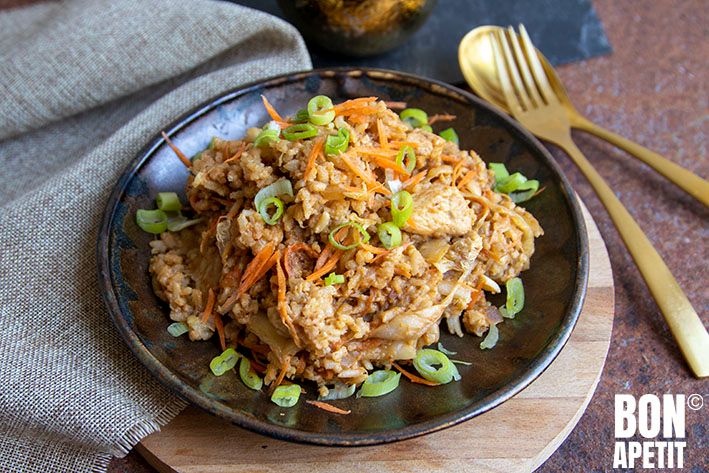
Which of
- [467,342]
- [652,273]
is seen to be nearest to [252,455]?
[467,342]

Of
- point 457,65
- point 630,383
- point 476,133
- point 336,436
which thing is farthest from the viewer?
point 457,65

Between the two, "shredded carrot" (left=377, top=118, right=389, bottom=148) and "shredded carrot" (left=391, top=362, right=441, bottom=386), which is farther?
"shredded carrot" (left=377, top=118, right=389, bottom=148)

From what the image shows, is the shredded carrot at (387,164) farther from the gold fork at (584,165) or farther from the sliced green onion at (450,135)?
the gold fork at (584,165)

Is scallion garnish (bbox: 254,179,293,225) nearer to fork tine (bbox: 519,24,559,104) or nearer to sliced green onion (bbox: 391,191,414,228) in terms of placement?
sliced green onion (bbox: 391,191,414,228)

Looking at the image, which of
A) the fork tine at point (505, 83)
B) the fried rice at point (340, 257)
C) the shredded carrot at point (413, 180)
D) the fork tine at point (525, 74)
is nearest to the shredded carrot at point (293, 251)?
Result: the fried rice at point (340, 257)

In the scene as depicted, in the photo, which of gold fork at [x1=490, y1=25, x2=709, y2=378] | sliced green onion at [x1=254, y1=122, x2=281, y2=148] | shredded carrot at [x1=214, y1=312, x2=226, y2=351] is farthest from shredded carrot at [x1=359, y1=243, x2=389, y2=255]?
gold fork at [x1=490, y1=25, x2=709, y2=378]

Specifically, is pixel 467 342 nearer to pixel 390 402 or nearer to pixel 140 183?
pixel 390 402

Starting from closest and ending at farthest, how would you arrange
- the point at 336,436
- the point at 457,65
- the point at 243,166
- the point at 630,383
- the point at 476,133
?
the point at 336,436, the point at 243,166, the point at 630,383, the point at 476,133, the point at 457,65
